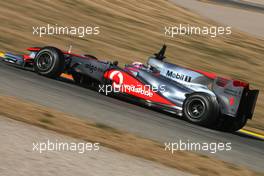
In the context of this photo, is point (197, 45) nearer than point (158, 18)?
Yes

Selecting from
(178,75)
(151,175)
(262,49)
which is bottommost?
(151,175)

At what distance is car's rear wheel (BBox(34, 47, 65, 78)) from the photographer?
40.8 ft

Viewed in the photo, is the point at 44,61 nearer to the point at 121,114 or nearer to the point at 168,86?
the point at 121,114

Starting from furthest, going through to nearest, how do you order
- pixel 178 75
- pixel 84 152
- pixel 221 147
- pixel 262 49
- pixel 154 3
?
pixel 154 3, pixel 262 49, pixel 178 75, pixel 221 147, pixel 84 152

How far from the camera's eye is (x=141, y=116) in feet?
37.0

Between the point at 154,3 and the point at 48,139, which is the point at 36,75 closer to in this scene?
the point at 48,139

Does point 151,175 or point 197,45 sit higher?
point 197,45

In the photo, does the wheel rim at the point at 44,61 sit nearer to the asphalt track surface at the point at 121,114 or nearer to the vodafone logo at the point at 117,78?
the asphalt track surface at the point at 121,114

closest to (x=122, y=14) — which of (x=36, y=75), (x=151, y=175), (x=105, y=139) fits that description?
(x=36, y=75)

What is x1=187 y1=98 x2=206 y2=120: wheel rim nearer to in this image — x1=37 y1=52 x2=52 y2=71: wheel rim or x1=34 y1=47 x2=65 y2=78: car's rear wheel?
x1=34 y1=47 x2=65 y2=78: car's rear wheel

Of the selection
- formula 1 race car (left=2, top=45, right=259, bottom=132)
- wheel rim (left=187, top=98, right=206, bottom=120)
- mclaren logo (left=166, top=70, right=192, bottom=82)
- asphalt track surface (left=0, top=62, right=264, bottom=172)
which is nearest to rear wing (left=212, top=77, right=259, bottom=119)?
formula 1 race car (left=2, top=45, right=259, bottom=132)

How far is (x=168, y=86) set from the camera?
11.9 m

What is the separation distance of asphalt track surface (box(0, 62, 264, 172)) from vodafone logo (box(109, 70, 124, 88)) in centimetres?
35

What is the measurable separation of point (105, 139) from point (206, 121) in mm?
3106
